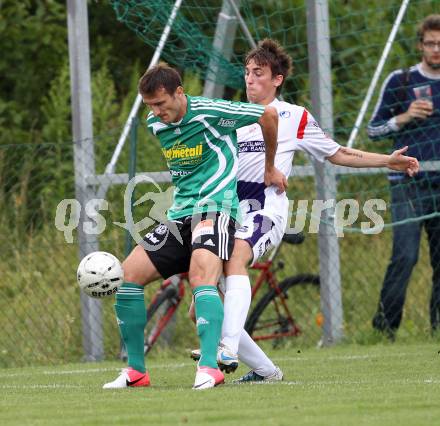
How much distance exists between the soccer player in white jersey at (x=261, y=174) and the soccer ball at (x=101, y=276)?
632 mm

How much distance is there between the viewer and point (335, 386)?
7270mm

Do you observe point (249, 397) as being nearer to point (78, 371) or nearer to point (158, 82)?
point (158, 82)

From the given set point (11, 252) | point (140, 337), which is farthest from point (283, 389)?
point (11, 252)

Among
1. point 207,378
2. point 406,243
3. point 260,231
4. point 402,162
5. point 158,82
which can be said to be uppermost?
point 158,82

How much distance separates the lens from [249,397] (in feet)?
22.0

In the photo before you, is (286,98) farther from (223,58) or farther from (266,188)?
(266,188)

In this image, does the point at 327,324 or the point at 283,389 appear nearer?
the point at 283,389

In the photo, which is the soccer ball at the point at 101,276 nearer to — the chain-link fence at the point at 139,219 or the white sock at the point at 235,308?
the white sock at the point at 235,308

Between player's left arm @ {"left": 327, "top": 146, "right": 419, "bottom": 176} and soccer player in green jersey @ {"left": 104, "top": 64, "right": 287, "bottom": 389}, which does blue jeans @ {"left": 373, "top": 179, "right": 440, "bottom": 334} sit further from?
soccer player in green jersey @ {"left": 104, "top": 64, "right": 287, "bottom": 389}

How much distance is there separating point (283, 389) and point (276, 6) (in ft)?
29.1

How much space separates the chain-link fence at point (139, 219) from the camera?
11469mm

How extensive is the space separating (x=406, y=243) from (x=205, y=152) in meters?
3.55

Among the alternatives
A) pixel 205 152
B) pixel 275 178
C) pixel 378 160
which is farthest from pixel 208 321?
pixel 378 160

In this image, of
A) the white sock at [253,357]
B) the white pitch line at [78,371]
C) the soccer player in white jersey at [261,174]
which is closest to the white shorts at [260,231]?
the soccer player in white jersey at [261,174]
